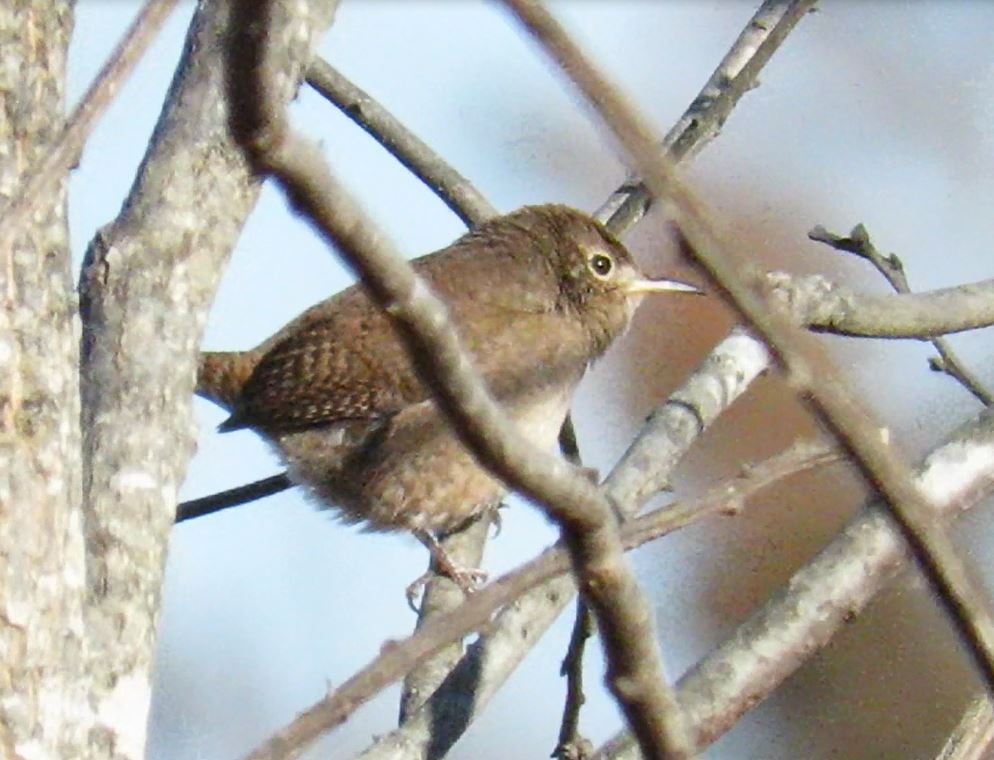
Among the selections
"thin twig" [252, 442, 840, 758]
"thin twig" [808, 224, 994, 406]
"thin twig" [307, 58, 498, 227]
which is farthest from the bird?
"thin twig" [252, 442, 840, 758]

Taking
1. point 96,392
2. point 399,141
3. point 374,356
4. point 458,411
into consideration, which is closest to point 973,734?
point 458,411

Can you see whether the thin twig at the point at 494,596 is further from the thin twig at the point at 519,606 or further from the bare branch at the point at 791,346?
the bare branch at the point at 791,346

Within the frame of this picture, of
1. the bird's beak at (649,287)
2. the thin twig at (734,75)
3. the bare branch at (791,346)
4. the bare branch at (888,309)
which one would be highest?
the thin twig at (734,75)

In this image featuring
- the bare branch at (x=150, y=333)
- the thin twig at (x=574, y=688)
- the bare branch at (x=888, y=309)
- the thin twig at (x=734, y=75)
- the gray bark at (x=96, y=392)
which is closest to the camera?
the gray bark at (x=96, y=392)

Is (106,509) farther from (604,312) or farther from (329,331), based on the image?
(604,312)

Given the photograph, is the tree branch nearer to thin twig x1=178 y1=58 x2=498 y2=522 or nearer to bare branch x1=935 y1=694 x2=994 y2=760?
bare branch x1=935 y1=694 x2=994 y2=760

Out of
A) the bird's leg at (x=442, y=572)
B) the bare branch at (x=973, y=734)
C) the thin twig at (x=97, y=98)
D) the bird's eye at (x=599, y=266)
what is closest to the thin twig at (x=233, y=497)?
the bird's leg at (x=442, y=572)

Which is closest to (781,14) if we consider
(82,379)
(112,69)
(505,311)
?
(505,311)
